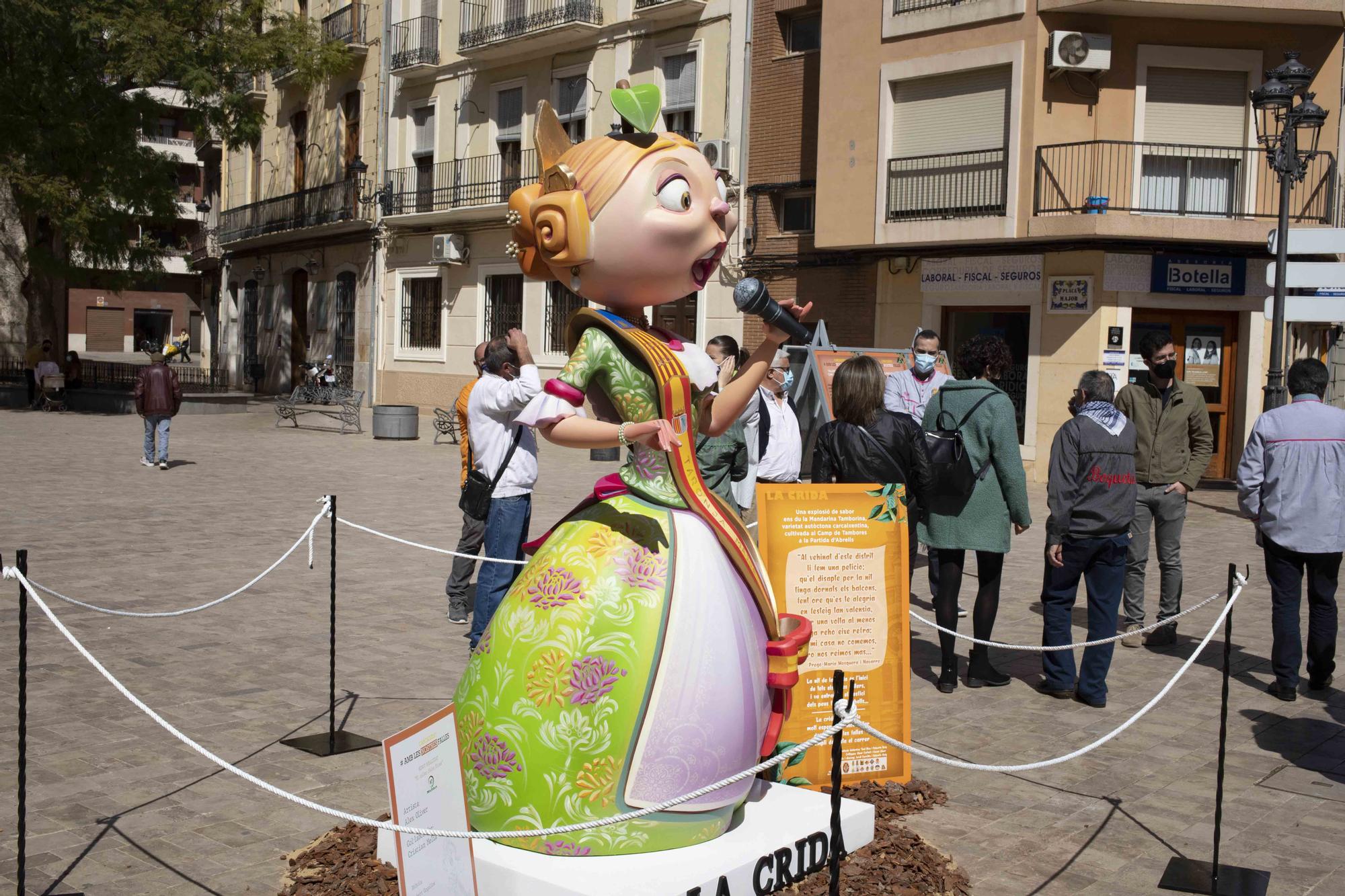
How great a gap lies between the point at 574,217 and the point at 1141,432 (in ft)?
17.2

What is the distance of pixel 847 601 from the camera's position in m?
5.17

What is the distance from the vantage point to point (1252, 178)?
58.3ft

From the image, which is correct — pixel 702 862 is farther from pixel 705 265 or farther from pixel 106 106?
pixel 106 106

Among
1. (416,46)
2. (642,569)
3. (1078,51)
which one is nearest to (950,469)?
(642,569)

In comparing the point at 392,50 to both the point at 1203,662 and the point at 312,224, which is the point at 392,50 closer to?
the point at 312,224

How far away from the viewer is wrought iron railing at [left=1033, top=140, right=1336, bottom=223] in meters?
17.5

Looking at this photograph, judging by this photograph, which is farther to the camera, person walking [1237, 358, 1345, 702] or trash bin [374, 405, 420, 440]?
trash bin [374, 405, 420, 440]

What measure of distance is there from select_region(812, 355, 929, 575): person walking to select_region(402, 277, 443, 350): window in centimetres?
2278

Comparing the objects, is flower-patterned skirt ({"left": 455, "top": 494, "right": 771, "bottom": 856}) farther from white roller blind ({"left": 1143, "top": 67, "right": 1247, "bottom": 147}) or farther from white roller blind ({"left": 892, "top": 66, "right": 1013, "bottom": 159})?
white roller blind ({"left": 1143, "top": 67, "right": 1247, "bottom": 147})

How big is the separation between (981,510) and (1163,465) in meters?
1.88

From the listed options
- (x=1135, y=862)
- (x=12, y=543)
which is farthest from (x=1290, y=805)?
(x=12, y=543)

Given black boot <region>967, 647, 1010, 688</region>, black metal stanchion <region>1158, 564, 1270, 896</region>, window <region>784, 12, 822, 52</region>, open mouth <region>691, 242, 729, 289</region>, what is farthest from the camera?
window <region>784, 12, 822, 52</region>

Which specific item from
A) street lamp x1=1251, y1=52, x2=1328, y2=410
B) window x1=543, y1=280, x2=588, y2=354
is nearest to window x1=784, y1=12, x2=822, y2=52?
window x1=543, y1=280, x2=588, y2=354

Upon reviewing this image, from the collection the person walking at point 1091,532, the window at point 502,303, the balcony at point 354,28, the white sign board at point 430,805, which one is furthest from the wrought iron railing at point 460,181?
Result: the white sign board at point 430,805
